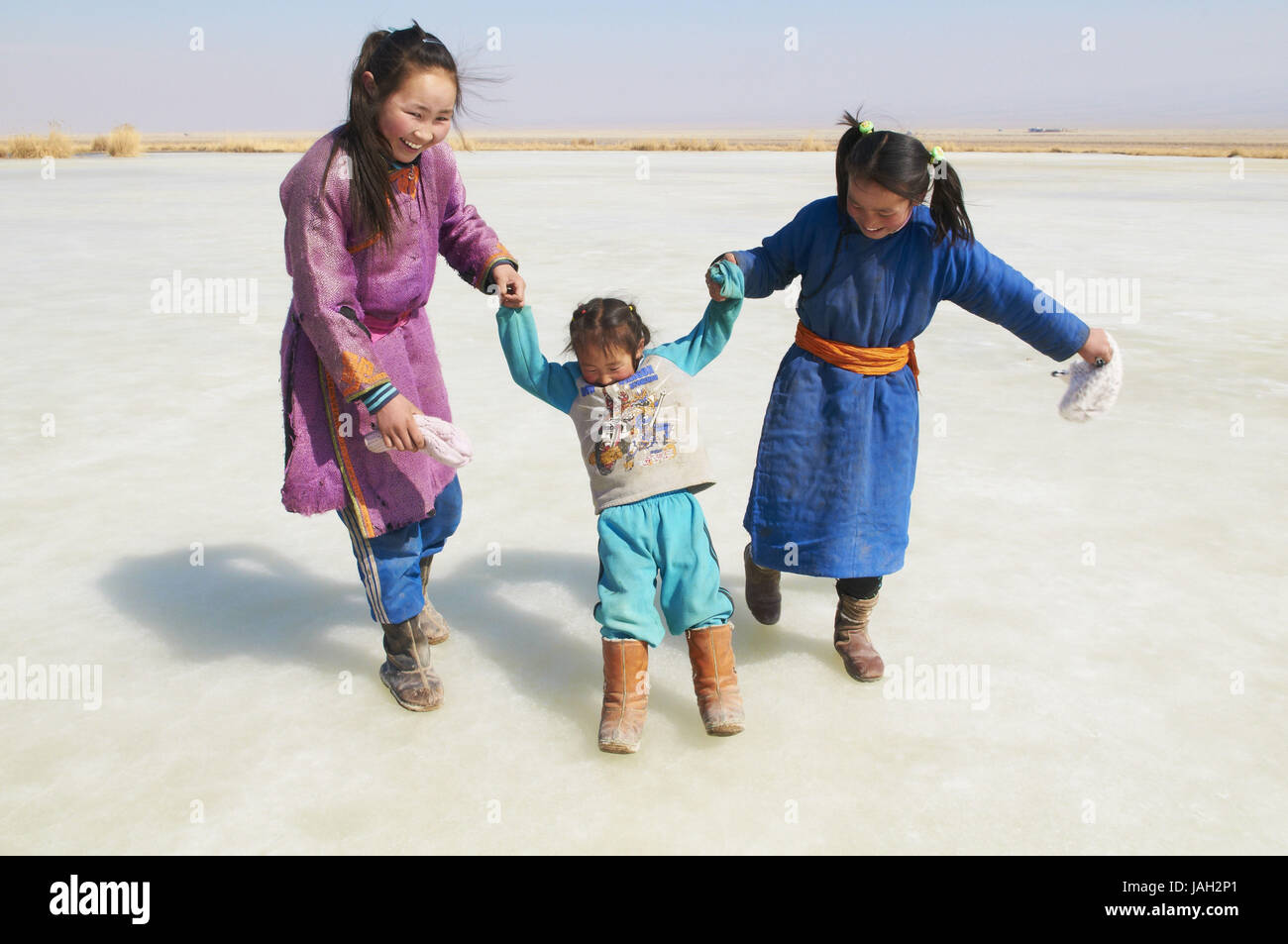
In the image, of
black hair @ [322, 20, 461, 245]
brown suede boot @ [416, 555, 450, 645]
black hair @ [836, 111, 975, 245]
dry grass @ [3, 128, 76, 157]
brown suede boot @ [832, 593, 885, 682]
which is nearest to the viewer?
black hair @ [322, 20, 461, 245]

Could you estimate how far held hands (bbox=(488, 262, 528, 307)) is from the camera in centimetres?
244

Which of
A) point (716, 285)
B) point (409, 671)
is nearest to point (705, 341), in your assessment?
point (716, 285)

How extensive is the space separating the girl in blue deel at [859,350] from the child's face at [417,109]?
70cm

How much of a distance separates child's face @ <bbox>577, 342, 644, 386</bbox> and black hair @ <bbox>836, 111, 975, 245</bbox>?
0.62 m

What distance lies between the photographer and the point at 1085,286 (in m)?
7.64

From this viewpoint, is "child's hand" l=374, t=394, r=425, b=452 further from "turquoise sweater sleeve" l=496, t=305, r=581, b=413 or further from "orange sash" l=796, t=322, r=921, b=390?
"orange sash" l=796, t=322, r=921, b=390

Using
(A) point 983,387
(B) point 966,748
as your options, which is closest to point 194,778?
(B) point 966,748

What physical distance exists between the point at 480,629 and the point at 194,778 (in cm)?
90

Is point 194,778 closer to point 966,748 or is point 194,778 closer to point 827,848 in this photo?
point 827,848

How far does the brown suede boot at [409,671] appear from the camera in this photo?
8.34 feet

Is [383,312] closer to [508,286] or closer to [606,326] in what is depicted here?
[508,286]

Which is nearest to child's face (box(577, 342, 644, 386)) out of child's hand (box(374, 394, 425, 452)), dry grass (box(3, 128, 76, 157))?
child's hand (box(374, 394, 425, 452))

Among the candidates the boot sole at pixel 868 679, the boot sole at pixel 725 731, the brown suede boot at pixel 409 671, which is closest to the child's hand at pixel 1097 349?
the boot sole at pixel 868 679

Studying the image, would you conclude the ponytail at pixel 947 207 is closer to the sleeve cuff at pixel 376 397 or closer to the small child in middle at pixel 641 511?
the small child in middle at pixel 641 511
